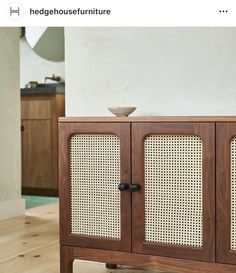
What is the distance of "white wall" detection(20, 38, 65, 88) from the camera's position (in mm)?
5156

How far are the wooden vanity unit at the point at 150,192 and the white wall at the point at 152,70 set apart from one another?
38cm

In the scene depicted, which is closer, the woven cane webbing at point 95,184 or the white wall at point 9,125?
the woven cane webbing at point 95,184

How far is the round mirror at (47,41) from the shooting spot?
16.4ft

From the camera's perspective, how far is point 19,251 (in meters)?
2.55

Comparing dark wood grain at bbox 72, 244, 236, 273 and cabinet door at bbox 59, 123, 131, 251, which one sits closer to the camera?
dark wood grain at bbox 72, 244, 236, 273

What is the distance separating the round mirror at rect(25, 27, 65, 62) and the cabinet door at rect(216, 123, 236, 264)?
3572 mm

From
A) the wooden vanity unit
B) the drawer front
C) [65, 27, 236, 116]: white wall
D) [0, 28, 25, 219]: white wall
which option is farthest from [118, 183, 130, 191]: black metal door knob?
the drawer front

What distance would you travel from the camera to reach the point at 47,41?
504 cm

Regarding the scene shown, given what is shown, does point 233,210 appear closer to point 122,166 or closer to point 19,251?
point 122,166

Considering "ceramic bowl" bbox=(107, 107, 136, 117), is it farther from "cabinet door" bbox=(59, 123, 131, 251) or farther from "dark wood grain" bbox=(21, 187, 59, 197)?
"dark wood grain" bbox=(21, 187, 59, 197)
